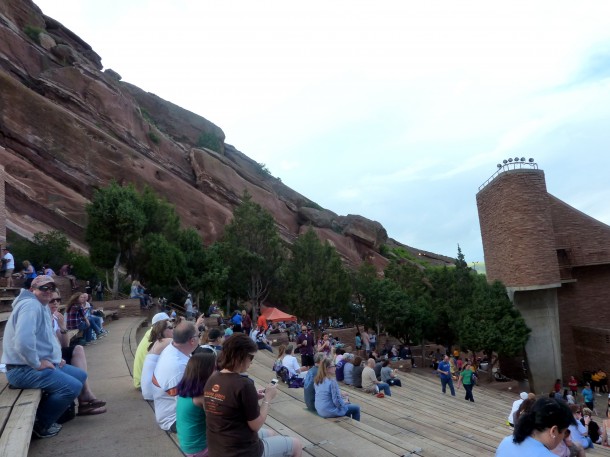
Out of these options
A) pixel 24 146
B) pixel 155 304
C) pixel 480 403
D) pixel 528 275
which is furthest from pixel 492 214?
pixel 24 146

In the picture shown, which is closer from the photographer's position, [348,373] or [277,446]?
[277,446]

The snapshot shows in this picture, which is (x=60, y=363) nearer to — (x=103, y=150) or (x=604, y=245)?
(x=604, y=245)

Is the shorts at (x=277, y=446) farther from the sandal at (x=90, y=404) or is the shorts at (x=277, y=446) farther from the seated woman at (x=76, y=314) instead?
the seated woman at (x=76, y=314)

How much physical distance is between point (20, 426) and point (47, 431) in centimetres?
101

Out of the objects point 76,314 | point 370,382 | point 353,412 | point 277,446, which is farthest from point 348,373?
point 277,446

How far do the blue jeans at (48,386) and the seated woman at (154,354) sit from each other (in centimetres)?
116

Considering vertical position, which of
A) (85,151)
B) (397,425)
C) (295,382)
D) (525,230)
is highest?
(85,151)

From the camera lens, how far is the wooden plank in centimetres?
351

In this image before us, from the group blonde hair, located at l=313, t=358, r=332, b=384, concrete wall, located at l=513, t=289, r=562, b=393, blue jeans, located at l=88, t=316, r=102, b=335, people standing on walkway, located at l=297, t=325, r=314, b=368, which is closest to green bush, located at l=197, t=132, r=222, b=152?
concrete wall, located at l=513, t=289, r=562, b=393

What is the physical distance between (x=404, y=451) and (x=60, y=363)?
4.33 meters

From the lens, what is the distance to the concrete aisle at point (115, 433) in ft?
14.7

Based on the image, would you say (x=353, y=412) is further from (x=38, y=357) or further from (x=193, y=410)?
(x=38, y=357)

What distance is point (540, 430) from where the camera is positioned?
3.23 meters

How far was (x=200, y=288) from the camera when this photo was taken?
93.4 feet
